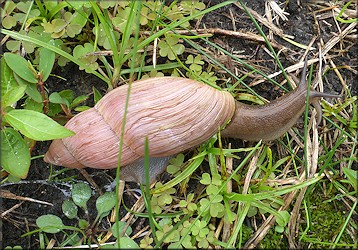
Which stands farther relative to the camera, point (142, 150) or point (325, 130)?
point (325, 130)

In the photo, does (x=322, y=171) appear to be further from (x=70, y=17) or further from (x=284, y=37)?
(x=70, y=17)

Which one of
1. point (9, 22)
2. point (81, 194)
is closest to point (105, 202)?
point (81, 194)

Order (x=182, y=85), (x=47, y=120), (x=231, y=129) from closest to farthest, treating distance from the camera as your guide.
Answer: (x=47, y=120), (x=182, y=85), (x=231, y=129)

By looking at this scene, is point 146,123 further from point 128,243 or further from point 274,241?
point 274,241

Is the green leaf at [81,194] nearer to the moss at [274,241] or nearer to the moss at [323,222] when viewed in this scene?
the moss at [274,241]

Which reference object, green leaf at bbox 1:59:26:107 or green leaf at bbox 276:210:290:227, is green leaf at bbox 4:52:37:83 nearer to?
green leaf at bbox 1:59:26:107

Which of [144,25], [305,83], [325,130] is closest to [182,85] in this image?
[144,25]
